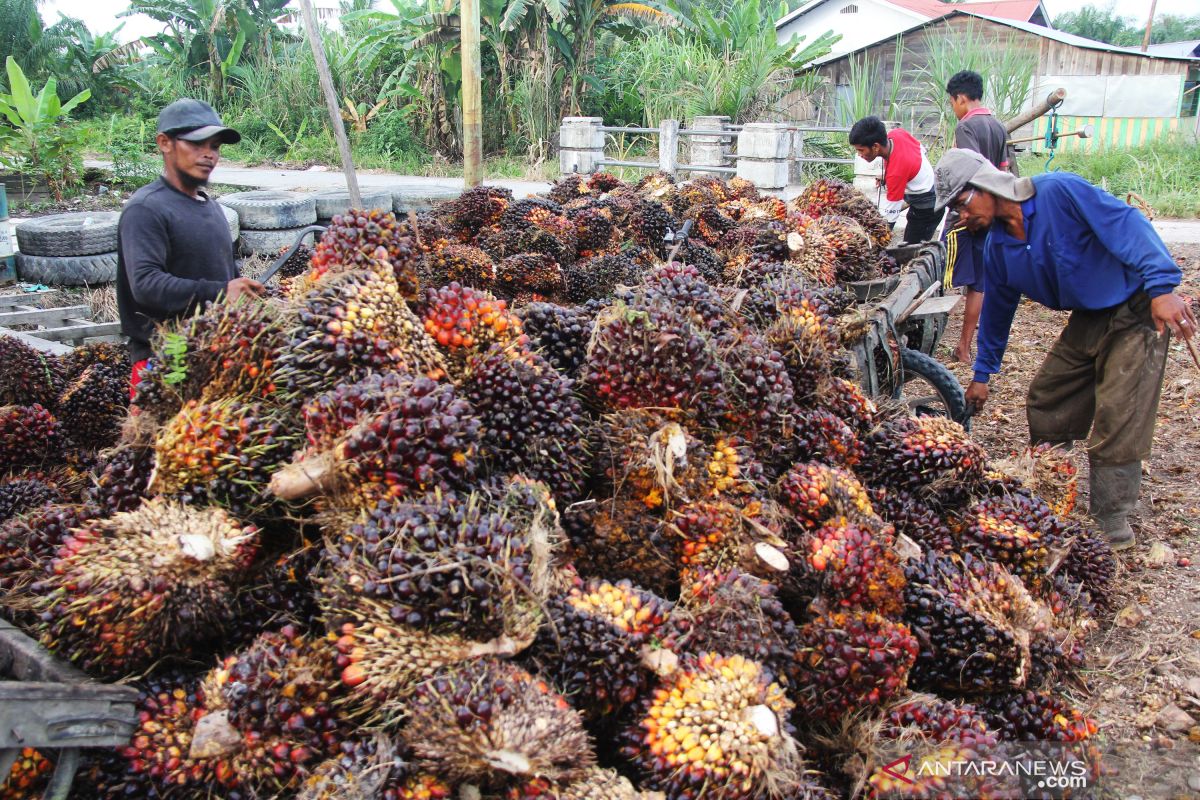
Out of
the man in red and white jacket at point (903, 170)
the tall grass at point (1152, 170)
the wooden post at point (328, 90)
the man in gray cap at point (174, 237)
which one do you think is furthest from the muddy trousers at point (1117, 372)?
the tall grass at point (1152, 170)

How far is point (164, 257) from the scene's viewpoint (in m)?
3.38

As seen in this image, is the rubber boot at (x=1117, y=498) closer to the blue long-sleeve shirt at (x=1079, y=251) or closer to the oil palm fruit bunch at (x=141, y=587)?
the blue long-sleeve shirt at (x=1079, y=251)

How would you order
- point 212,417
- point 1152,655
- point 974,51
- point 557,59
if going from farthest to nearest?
point 557,59 < point 974,51 < point 1152,655 < point 212,417

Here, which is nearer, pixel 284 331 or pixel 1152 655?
pixel 284 331

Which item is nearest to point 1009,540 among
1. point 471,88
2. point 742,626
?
point 742,626

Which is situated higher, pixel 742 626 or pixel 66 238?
pixel 66 238

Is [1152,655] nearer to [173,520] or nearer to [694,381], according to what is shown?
[694,381]

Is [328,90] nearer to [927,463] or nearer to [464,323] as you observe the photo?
[464,323]

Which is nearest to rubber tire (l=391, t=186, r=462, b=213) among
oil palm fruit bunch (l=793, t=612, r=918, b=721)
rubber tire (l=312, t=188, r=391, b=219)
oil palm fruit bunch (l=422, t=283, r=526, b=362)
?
rubber tire (l=312, t=188, r=391, b=219)

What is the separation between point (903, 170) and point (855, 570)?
5.32 m

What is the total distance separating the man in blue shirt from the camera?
3840 millimetres

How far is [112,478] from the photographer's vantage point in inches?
85.4

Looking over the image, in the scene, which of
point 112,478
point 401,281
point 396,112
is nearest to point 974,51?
point 396,112

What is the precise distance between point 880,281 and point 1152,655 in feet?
9.42
